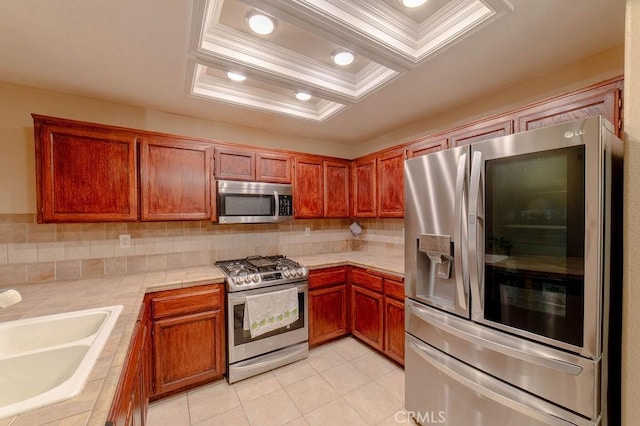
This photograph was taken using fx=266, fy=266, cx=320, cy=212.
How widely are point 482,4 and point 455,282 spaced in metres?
1.48

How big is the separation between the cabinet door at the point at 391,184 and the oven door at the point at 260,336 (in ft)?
3.89

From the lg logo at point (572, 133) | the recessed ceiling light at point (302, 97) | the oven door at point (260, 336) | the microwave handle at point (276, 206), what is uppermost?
the recessed ceiling light at point (302, 97)

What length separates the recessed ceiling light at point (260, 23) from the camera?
1.47m

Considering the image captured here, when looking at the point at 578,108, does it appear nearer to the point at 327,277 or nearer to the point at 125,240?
the point at 327,277

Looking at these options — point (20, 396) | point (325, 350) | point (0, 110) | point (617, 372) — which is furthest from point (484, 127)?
point (0, 110)

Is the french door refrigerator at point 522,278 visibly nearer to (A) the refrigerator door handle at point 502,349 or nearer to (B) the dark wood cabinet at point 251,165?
(A) the refrigerator door handle at point 502,349

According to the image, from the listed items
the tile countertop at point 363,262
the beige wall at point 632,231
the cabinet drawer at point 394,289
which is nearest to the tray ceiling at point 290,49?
the beige wall at point 632,231

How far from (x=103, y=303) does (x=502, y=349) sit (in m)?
2.25

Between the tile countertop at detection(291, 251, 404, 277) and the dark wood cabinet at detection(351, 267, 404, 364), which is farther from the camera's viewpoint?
the tile countertop at detection(291, 251, 404, 277)

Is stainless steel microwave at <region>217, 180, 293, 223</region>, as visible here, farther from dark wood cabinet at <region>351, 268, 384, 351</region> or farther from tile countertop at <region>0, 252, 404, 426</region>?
dark wood cabinet at <region>351, 268, 384, 351</region>

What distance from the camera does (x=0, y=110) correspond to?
199 centimetres

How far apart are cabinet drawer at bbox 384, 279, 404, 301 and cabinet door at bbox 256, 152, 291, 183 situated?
150cm

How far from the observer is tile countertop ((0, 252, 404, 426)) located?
74 centimetres

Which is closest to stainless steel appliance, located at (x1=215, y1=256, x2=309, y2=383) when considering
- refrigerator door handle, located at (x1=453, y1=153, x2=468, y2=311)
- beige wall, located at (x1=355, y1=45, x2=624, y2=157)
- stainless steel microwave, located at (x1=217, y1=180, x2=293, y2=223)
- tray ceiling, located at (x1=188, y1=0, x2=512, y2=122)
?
stainless steel microwave, located at (x1=217, y1=180, x2=293, y2=223)
